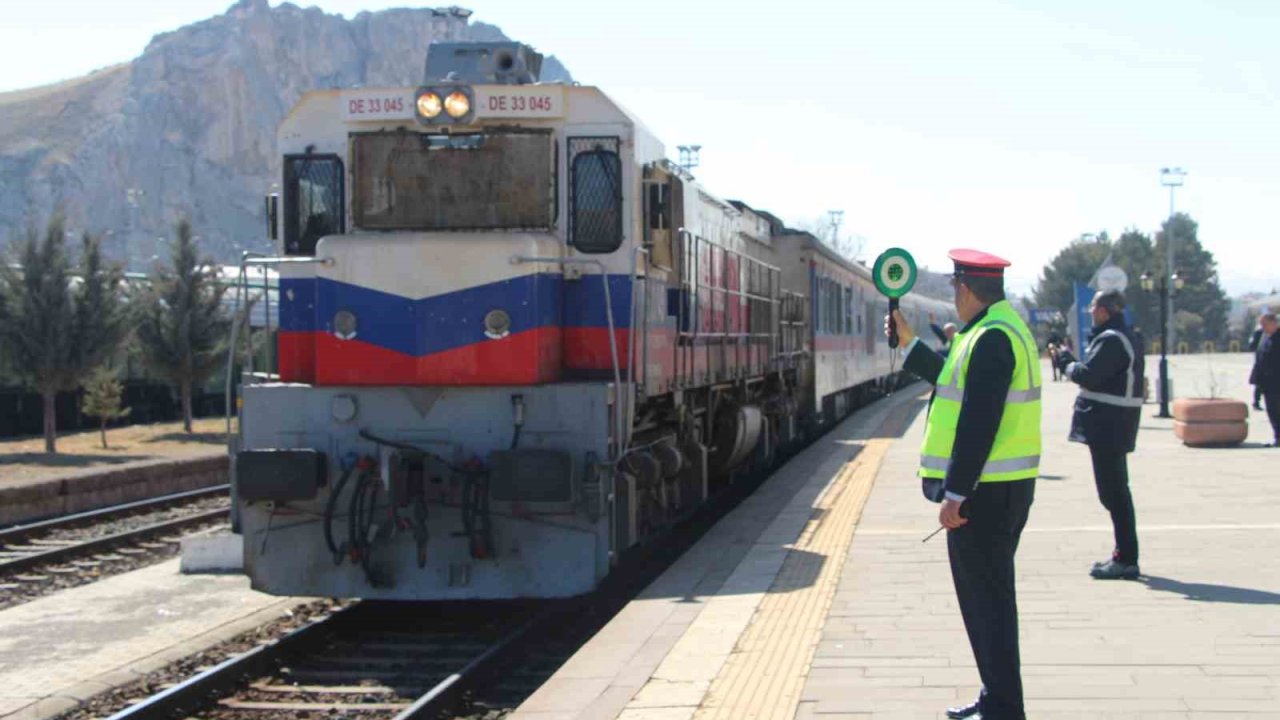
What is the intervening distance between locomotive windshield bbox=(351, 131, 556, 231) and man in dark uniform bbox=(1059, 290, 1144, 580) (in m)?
3.75

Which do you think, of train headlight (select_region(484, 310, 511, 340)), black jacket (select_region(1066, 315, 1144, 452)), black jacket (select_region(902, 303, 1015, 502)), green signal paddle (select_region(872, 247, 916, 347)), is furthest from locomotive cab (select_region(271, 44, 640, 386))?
black jacket (select_region(902, 303, 1015, 502))

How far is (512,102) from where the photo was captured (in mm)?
9992

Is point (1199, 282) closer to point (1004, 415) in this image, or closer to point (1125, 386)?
point (1125, 386)

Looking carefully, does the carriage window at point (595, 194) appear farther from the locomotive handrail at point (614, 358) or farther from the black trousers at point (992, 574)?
the black trousers at point (992, 574)

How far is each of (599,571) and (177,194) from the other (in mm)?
192674

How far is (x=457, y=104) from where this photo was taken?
982 cm

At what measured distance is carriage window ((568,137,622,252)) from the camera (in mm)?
10125

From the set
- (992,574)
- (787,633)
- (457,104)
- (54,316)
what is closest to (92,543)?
(457,104)

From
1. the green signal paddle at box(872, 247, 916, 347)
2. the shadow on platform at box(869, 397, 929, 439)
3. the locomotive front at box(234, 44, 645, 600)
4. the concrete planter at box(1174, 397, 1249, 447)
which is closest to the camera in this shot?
the green signal paddle at box(872, 247, 916, 347)

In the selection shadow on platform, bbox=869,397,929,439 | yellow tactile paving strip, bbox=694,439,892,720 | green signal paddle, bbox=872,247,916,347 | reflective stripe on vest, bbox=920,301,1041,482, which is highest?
green signal paddle, bbox=872,247,916,347

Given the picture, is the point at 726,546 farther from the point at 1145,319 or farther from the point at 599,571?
the point at 1145,319

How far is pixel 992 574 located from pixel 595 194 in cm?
511

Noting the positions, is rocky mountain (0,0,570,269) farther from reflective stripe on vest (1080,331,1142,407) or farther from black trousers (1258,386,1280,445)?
reflective stripe on vest (1080,331,1142,407)

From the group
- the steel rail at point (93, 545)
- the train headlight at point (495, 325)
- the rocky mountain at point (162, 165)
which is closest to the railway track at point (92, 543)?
the steel rail at point (93, 545)
